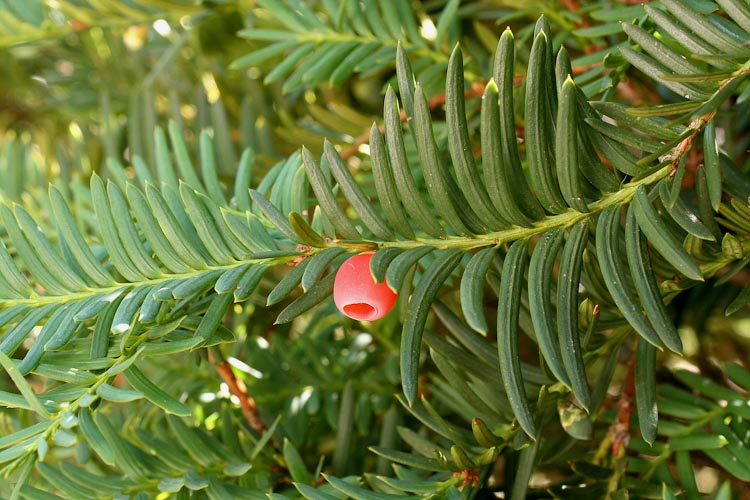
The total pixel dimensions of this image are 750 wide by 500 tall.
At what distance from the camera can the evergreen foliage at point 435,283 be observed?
1.16 feet

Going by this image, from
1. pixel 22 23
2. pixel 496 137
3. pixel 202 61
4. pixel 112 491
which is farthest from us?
pixel 202 61

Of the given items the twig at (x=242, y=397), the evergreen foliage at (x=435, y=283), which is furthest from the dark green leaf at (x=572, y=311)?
the twig at (x=242, y=397)

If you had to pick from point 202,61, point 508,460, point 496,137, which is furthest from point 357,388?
point 202,61

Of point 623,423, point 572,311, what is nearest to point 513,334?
point 572,311

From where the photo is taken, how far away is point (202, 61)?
0.85m

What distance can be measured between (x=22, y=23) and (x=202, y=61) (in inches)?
7.6

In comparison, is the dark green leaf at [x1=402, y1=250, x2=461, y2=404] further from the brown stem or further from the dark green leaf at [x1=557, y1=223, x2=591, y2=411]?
the brown stem

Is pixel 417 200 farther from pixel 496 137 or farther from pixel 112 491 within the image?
pixel 112 491

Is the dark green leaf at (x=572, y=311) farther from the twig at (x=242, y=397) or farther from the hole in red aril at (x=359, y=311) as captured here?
the twig at (x=242, y=397)

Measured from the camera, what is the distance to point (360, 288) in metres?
0.37

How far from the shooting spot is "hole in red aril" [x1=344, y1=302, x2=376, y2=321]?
1.29 feet

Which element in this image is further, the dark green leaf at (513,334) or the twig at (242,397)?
the twig at (242,397)

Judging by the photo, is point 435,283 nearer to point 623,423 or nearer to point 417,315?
point 417,315

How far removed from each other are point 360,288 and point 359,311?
3 cm
